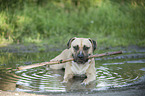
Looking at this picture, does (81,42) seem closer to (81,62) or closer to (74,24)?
(81,62)

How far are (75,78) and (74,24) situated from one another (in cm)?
795

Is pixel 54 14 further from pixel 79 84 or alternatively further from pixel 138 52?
pixel 79 84

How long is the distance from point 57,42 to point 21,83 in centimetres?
664

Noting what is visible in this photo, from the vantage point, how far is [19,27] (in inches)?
Result: 476

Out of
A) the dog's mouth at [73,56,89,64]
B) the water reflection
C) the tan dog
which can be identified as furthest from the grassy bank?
the dog's mouth at [73,56,89,64]

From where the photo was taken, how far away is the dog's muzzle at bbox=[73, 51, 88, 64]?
17.4 feet

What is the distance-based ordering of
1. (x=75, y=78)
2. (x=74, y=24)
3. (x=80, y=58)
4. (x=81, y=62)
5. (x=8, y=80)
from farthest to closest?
(x=74, y=24) → (x=75, y=78) → (x=81, y=62) → (x=8, y=80) → (x=80, y=58)

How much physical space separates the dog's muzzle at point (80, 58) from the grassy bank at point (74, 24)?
5652 millimetres

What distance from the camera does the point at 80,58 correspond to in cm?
542

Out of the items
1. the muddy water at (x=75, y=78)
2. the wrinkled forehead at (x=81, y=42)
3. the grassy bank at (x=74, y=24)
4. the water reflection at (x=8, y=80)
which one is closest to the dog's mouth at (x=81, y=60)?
the wrinkled forehead at (x=81, y=42)

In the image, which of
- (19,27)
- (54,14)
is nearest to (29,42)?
(19,27)

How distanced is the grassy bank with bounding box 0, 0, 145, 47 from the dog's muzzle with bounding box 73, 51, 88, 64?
5.65 m

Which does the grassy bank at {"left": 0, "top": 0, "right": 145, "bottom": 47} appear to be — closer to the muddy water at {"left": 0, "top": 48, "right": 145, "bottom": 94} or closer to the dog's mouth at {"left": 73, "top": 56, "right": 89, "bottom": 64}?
the muddy water at {"left": 0, "top": 48, "right": 145, "bottom": 94}

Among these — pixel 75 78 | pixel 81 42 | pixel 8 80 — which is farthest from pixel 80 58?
pixel 8 80
